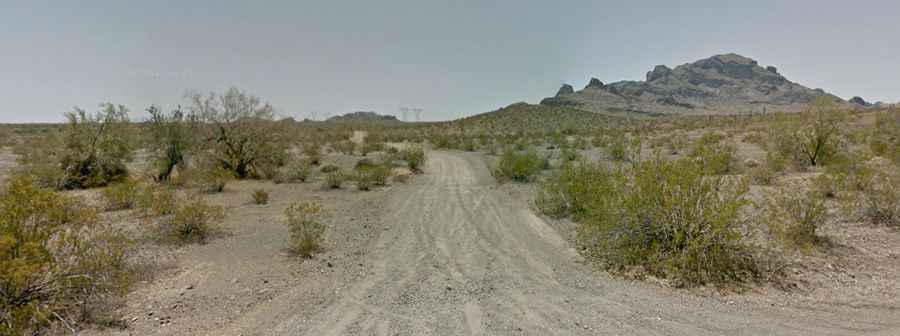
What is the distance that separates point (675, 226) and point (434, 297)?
3.94 m

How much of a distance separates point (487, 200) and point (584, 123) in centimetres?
6074

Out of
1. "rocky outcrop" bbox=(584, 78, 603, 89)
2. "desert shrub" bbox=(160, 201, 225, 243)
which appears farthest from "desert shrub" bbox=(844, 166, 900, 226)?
"rocky outcrop" bbox=(584, 78, 603, 89)

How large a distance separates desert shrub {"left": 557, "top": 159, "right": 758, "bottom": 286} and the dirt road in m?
0.59

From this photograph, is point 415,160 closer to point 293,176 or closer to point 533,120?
point 293,176

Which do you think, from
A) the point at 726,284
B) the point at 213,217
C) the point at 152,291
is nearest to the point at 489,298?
the point at 726,284

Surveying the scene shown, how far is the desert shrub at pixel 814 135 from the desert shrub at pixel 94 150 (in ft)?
87.3

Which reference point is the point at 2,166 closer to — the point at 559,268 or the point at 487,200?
the point at 487,200

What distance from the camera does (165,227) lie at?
7754 millimetres

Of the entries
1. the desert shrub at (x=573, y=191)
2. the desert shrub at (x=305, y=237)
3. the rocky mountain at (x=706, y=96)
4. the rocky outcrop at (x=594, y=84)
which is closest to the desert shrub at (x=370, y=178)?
the desert shrub at (x=305, y=237)

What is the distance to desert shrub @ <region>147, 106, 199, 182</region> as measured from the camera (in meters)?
15.1

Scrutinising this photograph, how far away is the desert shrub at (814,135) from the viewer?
13539 mm

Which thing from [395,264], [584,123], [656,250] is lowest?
[395,264]

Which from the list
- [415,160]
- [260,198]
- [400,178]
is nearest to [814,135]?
[400,178]

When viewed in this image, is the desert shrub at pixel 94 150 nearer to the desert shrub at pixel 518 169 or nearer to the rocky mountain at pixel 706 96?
the desert shrub at pixel 518 169
